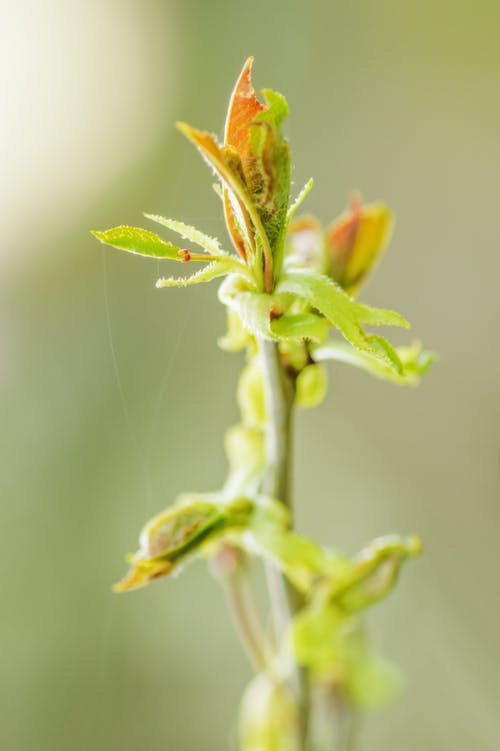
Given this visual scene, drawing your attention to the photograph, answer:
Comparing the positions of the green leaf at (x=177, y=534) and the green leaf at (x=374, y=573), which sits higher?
the green leaf at (x=177, y=534)

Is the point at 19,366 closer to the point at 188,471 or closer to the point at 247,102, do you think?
the point at 188,471

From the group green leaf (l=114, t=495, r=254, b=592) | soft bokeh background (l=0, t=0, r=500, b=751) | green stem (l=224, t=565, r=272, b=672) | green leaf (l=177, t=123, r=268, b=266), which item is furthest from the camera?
soft bokeh background (l=0, t=0, r=500, b=751)

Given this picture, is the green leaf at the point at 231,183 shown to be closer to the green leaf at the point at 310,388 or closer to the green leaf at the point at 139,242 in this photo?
the green leaf at the point at 139,242

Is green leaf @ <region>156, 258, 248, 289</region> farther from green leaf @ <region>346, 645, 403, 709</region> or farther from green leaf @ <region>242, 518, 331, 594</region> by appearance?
green leaf @ <region>346, 645, 403, 709</region>

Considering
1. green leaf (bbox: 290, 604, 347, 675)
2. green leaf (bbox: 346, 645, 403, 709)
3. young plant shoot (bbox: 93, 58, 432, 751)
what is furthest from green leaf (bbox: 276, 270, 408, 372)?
green leaf (bbox: 346, 645, 403, 709)

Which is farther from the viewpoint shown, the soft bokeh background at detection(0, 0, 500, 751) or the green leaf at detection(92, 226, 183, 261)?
the soft bokeh background at detection(0, 0, 500, 751)

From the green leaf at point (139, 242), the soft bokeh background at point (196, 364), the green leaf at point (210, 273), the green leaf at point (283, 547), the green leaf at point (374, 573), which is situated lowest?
the green leaf at point (374, 573)

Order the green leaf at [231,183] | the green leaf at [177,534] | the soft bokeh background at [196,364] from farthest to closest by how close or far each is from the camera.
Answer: the soft bokeh background at [196,364]
the green leaf at [177,534]
the green leaf at [231,183]

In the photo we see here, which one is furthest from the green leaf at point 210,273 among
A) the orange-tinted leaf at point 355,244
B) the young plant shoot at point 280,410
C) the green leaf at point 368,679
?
the green leaf at point 368,679
